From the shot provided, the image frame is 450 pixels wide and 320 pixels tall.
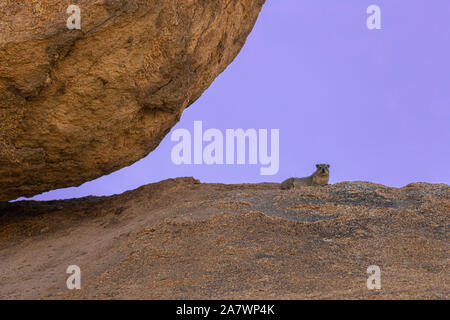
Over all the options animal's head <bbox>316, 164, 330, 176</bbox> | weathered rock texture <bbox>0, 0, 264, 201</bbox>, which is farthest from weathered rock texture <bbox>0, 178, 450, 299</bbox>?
animal's head <bbox>316, 164, 330, 176</bbox>

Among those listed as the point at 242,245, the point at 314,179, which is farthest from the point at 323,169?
the point at 242,245

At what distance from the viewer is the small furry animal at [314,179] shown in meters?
10.8

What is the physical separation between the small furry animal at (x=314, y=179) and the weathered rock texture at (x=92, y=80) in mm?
3443

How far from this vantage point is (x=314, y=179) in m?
10.9

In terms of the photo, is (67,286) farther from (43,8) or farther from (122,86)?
(43,8)

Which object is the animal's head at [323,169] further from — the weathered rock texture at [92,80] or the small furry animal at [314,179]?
the weathered rock texture at [92,80]

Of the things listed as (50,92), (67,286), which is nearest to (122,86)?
(50,92)

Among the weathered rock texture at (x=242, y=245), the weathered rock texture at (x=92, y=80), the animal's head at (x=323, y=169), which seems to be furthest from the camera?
the animal's head at (x=323, y=169)

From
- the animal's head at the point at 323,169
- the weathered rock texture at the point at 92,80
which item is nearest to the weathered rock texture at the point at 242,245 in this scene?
the weathered rock texture at the point at 92,80

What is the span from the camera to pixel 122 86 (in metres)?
7.98

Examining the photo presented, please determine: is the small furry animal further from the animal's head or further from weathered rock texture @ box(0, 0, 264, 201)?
weathered rock texture @ box(0, 0, 264, 201)

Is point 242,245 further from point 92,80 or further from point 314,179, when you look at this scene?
point 314,179

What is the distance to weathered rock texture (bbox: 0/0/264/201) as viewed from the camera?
7.02m

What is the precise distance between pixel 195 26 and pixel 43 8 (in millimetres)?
2787
